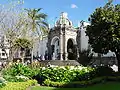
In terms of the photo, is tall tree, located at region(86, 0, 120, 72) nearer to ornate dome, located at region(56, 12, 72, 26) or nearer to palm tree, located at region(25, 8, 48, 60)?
palm tree, located at region(25, 8, 48, 60)

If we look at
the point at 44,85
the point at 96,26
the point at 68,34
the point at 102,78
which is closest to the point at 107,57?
the point at 68,34

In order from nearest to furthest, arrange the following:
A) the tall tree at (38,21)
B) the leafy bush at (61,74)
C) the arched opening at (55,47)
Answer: the leafy bush at (61,74) → the tall tree at (38,21) → the arched opening at (55,47)

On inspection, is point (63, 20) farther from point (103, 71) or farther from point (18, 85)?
point (18, 85)

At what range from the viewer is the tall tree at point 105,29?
2114cm

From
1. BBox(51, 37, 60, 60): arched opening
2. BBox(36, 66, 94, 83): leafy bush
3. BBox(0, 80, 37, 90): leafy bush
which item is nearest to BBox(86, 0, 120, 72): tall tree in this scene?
BBox(36, 66, 94, 83): leafy bush

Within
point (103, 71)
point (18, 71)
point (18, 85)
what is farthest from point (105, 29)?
point (18, 85)

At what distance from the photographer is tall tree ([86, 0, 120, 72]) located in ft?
69.4

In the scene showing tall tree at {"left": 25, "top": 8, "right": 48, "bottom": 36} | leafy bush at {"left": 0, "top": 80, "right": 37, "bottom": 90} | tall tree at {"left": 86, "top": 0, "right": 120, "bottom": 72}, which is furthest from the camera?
tall tree at {"left": 25, "top": 8, "right": 48, "bottom": 36}

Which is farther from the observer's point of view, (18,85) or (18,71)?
(18,71)

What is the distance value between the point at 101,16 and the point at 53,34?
23100 mm

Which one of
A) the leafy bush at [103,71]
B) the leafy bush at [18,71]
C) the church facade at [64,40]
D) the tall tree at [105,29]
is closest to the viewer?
the leafy bush at [18,71]

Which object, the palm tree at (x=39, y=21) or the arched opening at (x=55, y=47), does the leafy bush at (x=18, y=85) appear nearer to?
the palm tree at (x=39, y=21)

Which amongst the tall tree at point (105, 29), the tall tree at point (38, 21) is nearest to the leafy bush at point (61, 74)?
the tall tree at point (105, 29)

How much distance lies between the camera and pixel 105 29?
71.1ft
